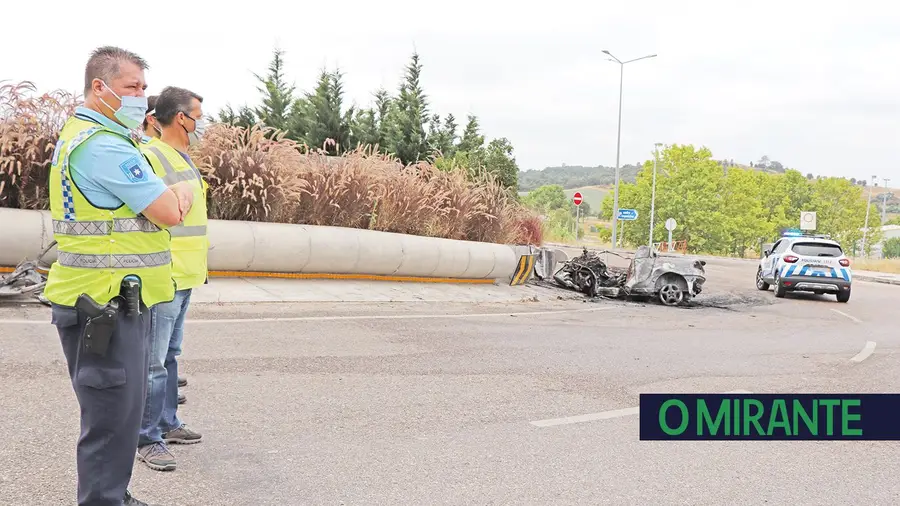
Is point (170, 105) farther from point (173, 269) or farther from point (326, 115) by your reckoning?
point (326, 115)

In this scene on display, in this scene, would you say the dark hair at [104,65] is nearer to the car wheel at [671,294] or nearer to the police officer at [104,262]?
the police officer at [104,262]

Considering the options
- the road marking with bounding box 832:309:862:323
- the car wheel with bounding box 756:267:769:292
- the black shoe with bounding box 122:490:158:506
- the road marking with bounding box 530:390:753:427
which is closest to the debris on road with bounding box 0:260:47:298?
the black shoe with bounding box 122:490:158:506

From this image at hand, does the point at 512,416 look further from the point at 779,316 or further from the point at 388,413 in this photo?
the point at 779,316

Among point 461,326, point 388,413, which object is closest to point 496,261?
point 461,326

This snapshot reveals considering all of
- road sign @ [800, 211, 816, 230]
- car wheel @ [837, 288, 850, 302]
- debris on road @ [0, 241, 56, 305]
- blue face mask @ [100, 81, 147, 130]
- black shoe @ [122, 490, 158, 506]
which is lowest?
black shoe @ [122, 490, 158, 506]

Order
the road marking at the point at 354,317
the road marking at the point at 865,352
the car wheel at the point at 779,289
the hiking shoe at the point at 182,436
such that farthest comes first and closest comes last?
the car wheel at the point at 779,289
the road marking at the point at 865,352
the road marking at the point at 354,317
the hiking shoe at the point at 182,436

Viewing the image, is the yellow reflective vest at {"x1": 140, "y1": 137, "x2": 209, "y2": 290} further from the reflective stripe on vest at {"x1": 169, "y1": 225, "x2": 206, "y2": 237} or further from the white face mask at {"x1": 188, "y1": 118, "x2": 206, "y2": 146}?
the white face mask at {"x1": 188, "y1": 118, "x2": 206, "y2": 146}

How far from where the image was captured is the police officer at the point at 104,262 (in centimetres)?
309

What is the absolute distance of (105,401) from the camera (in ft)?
10.2

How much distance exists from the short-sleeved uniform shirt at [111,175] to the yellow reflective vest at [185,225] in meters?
1.15

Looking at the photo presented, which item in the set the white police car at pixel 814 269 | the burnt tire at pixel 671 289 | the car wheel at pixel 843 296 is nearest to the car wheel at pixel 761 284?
the white police car at pixel 814 269

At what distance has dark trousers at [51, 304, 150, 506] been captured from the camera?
3088mm

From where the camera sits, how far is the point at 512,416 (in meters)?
5.72

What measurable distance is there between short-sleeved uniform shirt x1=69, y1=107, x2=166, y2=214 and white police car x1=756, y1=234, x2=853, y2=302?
59.5 feet
